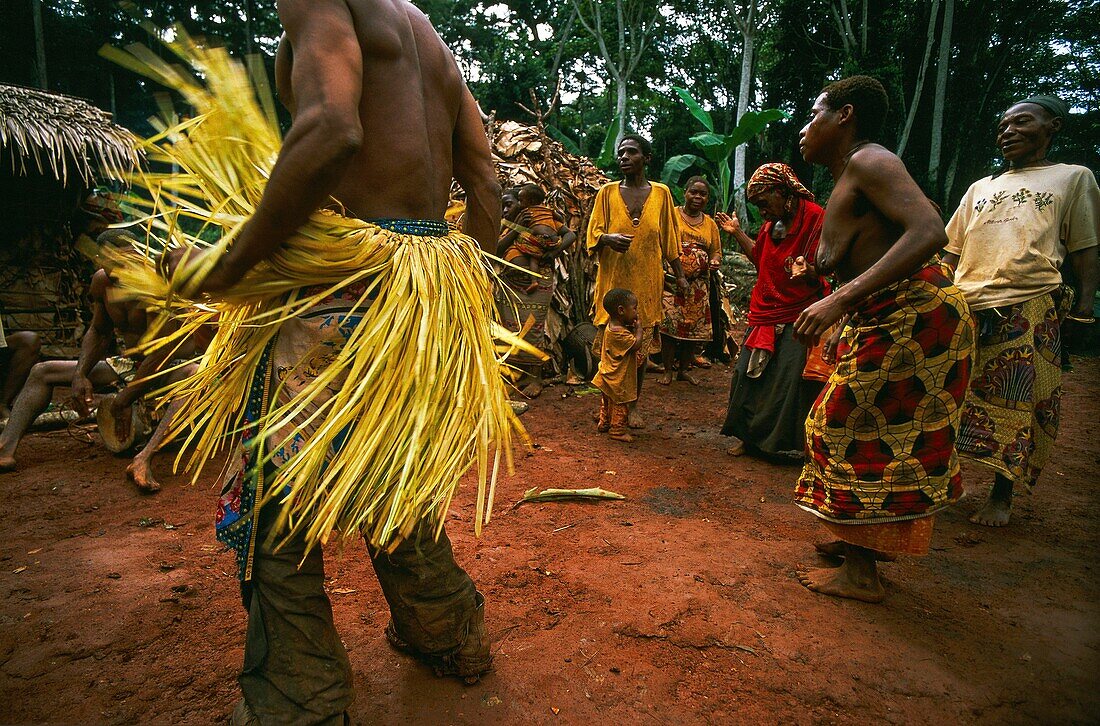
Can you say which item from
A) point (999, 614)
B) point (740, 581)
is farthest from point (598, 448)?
point (999, 614)

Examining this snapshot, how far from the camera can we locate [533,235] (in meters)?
5.78

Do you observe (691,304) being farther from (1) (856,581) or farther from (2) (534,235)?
(1) (856,581)

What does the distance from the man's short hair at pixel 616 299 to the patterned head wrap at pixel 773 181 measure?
1174 millimetres

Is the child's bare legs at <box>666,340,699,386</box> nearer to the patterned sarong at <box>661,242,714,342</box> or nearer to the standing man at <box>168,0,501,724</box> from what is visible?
the patterned sarong at <box>661,242,714,342</box>

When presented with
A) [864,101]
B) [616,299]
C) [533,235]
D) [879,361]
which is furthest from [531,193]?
[879,361]

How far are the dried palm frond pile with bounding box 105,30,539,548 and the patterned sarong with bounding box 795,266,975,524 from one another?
154 centimetres

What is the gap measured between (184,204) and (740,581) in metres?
2.39

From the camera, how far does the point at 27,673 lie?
188 cm

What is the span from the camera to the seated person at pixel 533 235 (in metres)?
5.68

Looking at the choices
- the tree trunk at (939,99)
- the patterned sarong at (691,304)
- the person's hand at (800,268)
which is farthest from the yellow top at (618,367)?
the tree trunk at (939,99)

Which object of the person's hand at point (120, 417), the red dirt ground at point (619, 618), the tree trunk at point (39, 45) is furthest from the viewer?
the tree trunk at point (39, 45)

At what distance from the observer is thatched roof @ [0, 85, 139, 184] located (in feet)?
18.6

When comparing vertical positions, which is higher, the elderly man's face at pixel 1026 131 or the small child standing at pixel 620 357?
the elderly man's face at pixel 1026 131

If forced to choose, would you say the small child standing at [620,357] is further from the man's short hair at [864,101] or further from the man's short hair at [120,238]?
the man's short hair at [120,238]
